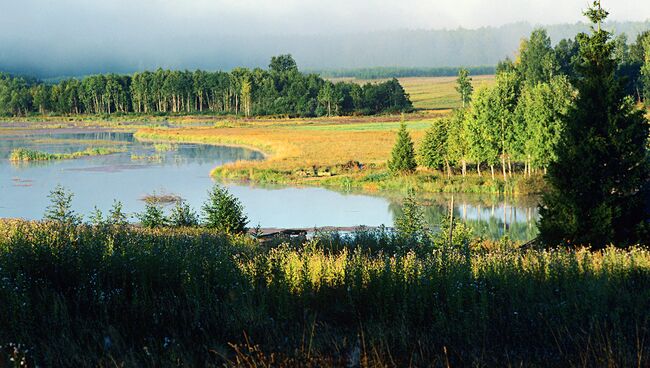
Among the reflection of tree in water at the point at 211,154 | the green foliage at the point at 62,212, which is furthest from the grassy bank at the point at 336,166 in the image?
the green foliage at the point at 62,212

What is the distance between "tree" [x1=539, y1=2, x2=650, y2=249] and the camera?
62.1 ft

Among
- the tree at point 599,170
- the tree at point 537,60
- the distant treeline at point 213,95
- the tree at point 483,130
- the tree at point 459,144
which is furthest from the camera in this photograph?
the distant treeline at point 213,95

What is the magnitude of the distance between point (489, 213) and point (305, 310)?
3669 centimetres

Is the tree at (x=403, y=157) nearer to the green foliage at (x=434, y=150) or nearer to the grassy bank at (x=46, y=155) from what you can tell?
the green foliage at (x=434, y=150)

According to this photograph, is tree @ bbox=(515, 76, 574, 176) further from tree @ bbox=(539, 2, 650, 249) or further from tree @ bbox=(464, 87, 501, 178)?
tree @ bbox=(539, 2, 650, 249)

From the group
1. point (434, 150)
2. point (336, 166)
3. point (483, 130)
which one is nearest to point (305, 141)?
point (336, 166)

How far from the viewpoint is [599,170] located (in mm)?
19719

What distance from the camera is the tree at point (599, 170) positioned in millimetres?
18938

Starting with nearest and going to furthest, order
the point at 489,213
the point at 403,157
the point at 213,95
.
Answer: the point at 489,213 → the point at 403,157 → the point at 213,95

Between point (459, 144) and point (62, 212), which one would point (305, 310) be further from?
point (459, 144)

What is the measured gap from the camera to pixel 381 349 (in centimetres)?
536

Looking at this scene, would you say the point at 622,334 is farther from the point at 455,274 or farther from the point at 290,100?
the point at 290,100

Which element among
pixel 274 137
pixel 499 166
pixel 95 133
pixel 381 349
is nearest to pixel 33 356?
pixel 381 349

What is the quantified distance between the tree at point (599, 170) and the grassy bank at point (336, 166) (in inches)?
705
